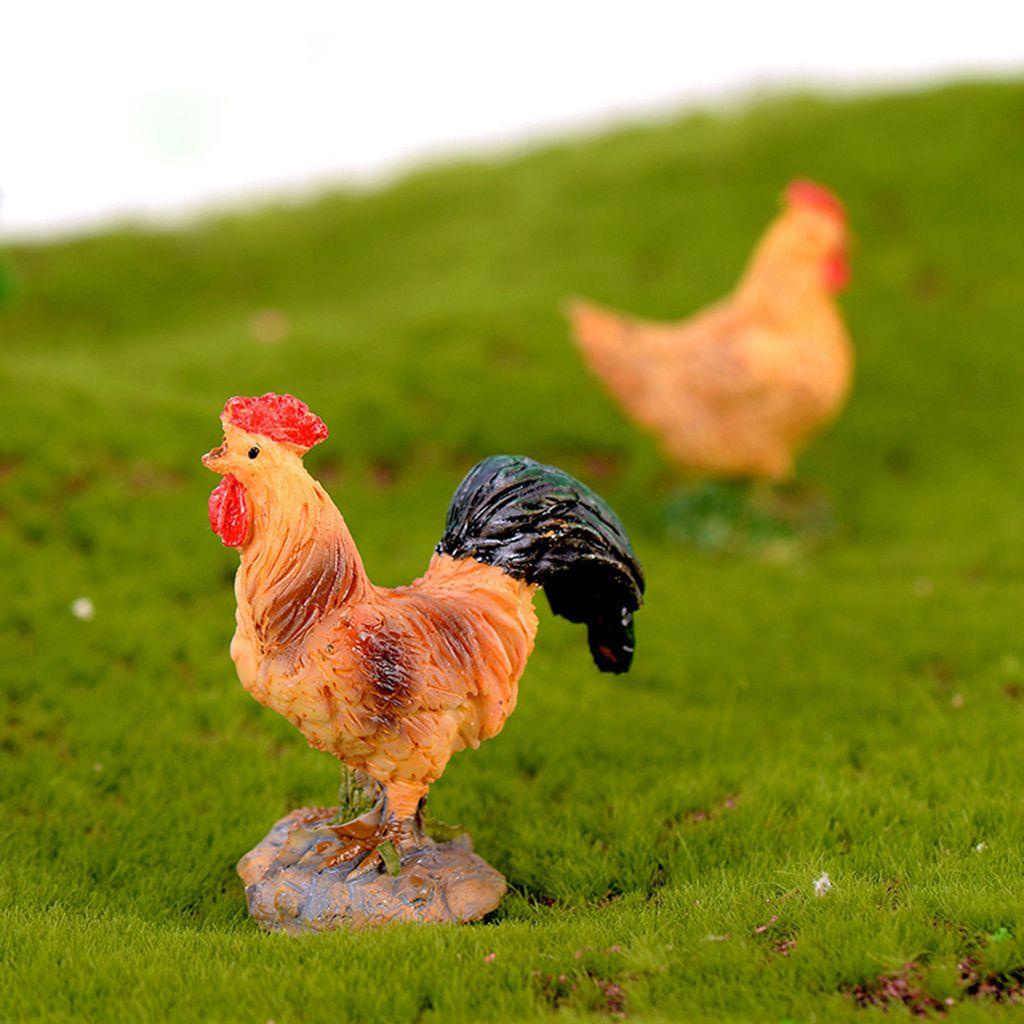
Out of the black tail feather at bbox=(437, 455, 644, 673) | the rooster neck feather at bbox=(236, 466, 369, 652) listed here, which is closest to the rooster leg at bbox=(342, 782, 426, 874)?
the rooster neck feather at bbox=(236, 466, 369, 652)

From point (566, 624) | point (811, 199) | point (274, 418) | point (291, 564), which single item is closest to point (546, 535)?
point (291, 564)

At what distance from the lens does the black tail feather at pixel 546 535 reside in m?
3.97

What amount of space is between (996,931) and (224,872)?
9.28ft

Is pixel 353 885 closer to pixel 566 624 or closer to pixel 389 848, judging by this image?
pixel 389 848

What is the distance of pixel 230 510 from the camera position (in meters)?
3.68

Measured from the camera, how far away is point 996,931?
351 cm

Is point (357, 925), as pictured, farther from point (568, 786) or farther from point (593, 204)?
point (593, 204)

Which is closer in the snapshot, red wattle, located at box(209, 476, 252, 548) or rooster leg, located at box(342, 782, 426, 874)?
red wattle, located at box(209, 476, 252, 548)

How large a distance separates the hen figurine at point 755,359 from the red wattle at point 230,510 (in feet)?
16.1

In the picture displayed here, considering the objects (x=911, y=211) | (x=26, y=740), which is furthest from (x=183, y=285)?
(x=26, y=740)

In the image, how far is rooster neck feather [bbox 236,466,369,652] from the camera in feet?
12.1

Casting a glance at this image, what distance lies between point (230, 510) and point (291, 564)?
0.86 ft

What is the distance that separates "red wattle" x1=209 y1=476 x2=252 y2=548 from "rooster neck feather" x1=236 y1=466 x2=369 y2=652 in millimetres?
38

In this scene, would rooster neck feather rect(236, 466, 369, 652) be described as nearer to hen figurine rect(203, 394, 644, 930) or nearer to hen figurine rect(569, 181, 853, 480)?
hen figurine rect(203, 394, 644, 930)
